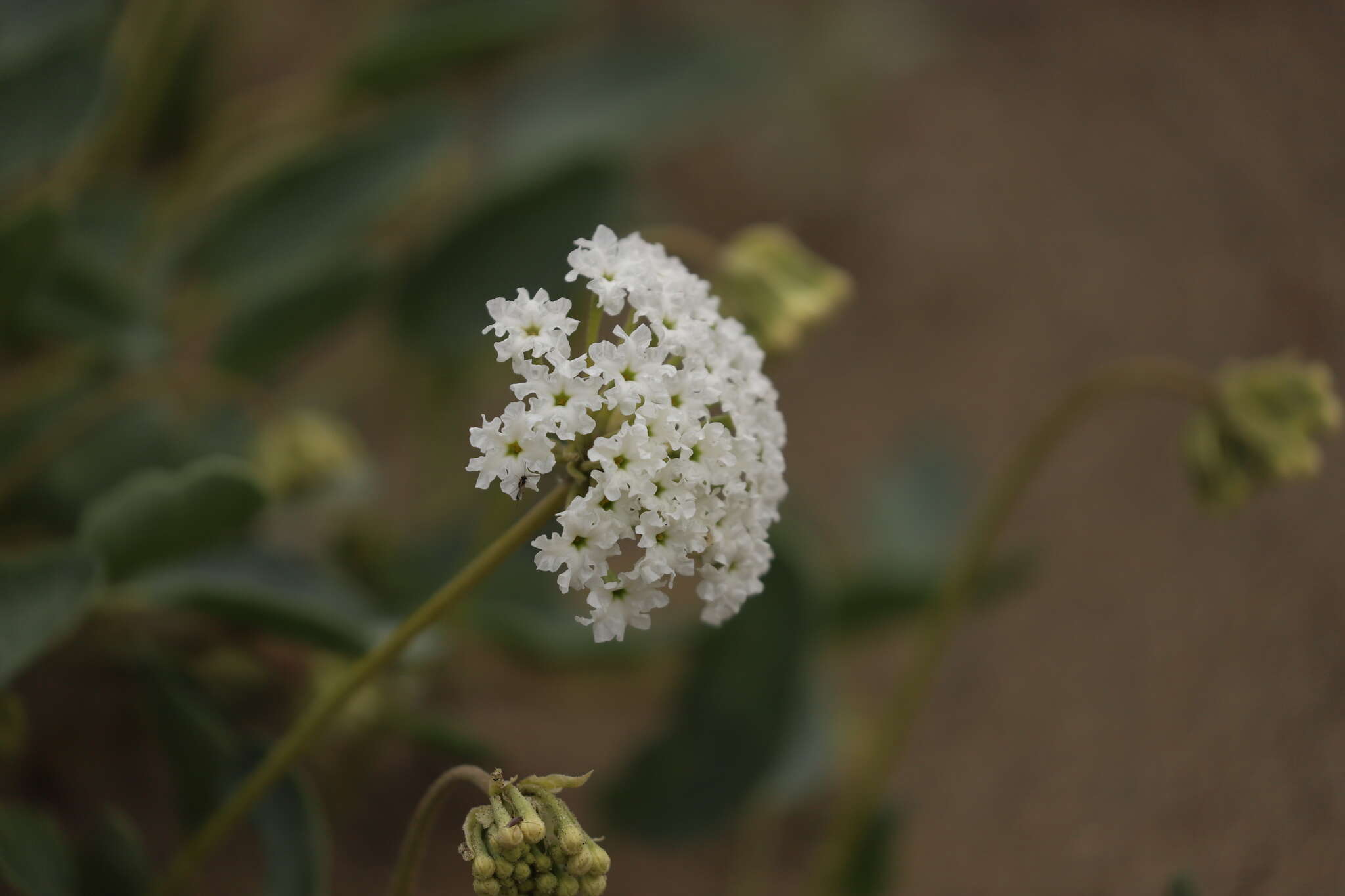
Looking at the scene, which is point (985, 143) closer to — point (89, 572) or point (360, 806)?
point (360, 806)

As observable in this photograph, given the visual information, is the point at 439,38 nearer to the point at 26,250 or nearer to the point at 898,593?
the point at 26,250

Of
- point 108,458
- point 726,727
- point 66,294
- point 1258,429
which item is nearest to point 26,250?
point 66,294

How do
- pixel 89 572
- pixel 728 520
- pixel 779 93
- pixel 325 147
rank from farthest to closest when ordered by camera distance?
pixel 779 93 < pixel 325 147 < pixel 89 572 < pixel 728 520

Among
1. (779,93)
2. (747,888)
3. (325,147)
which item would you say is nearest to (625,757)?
(747,888)

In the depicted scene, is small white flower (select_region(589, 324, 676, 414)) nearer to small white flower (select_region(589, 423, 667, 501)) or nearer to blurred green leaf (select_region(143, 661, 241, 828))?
small white flower (select_region(589, 423, 667, 501))

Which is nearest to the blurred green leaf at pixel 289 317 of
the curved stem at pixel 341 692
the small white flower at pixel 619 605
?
the curved stem at pixel 341 692

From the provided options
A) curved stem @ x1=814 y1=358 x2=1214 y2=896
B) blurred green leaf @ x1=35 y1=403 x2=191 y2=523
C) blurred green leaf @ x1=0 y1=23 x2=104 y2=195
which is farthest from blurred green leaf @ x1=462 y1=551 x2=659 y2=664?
blurred green leaf @ x1=0 y1=23 x2=104 y2=195

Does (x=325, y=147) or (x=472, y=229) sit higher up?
(x=325, y=147)
